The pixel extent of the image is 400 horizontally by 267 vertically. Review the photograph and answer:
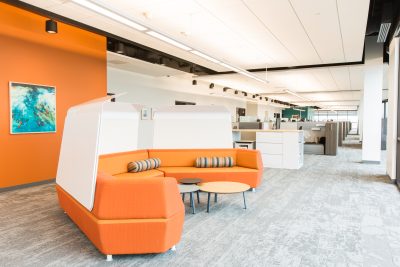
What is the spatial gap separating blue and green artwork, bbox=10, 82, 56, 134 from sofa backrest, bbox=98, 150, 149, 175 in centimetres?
221

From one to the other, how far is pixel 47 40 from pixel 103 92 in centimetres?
175

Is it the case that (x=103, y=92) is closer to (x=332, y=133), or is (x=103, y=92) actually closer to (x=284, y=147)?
(x=284, y=147)

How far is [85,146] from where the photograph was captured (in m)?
3.71

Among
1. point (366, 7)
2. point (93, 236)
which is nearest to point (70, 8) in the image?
point (93, 236)

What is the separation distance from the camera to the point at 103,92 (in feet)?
25.1

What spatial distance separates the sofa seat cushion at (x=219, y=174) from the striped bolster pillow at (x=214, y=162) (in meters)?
0.27

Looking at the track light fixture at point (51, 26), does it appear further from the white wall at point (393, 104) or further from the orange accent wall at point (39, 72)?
the white wall at point (393, 104)

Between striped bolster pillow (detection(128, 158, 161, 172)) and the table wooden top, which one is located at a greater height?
striped bolster pillow (detection(128, 158, 161, 172))

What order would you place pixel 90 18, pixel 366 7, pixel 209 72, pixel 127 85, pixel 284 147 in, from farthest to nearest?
pixel 209 72
pixel 127 85
pixel 284 147
pixel 90 18
pixel 366 7

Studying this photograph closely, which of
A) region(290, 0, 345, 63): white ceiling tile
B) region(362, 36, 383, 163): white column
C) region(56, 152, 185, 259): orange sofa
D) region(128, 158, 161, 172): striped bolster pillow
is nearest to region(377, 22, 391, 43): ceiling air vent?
region(290, 0, 345, 63): white ceiling tile

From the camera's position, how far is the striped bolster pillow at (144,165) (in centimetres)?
540

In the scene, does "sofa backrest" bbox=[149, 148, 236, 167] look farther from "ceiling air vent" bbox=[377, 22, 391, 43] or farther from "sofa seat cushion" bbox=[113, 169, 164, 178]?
"ceiling air vent" bbox=[377, 22, 391, 43]

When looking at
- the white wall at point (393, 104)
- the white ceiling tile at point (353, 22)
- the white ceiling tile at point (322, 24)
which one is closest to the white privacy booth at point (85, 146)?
the white ceiling tile at point (322, 24)

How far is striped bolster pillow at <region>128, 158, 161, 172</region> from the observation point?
213 inches
